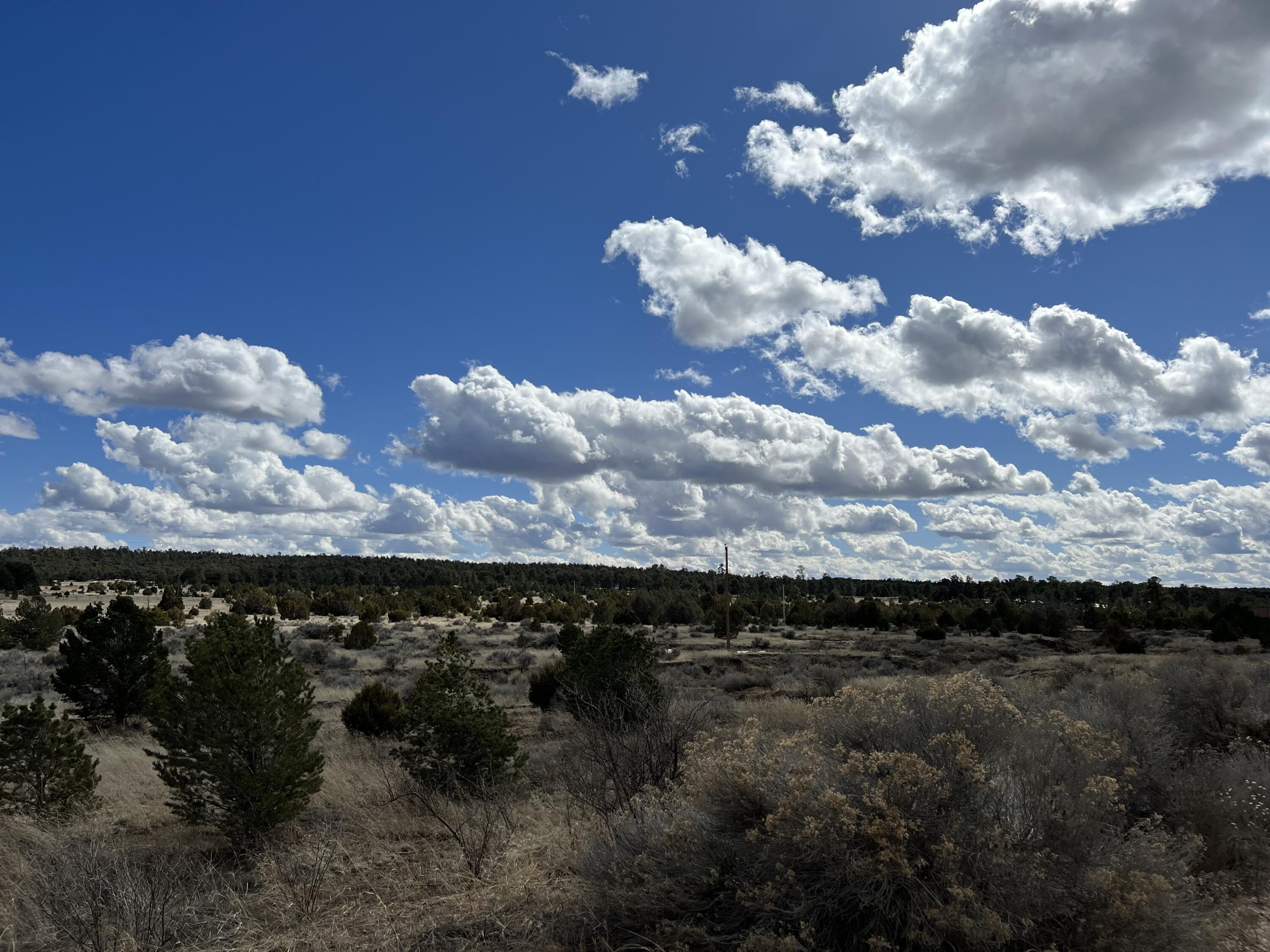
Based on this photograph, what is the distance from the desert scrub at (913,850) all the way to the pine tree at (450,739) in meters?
6.22

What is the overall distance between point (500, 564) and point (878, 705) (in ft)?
469

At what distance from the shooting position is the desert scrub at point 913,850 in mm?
4031

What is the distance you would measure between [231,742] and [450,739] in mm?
2945

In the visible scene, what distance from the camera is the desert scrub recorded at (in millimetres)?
4031

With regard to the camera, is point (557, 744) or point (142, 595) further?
point (142, 595)

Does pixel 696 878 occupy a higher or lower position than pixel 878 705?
lower

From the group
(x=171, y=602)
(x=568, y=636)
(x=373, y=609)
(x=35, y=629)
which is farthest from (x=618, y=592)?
(x=568, y=636)

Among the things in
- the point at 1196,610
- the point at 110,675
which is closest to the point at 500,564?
the point at 1196,610

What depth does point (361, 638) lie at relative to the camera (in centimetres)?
4078

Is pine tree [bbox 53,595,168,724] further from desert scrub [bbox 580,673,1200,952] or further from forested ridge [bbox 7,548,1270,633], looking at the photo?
forested ridge [bbox 7,548,1270,633]

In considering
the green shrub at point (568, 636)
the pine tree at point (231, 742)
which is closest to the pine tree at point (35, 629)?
the green shrub at point (568, 636)

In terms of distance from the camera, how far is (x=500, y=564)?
477 feet

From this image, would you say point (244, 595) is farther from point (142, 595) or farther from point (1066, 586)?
point (1066, 586)

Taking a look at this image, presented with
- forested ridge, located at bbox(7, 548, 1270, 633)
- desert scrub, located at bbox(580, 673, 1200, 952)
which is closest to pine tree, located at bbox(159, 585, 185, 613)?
forested ridge, located at bbox(7, 548, 1270, 633)
